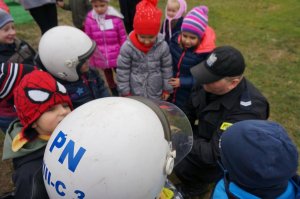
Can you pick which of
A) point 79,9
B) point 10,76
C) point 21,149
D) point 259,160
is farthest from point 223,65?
point 79,9

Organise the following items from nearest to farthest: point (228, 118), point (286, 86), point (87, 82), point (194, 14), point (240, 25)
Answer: point (228, 118)
point (87, 82)
point (194, 14)
point (286, 86)
point (240, 25)

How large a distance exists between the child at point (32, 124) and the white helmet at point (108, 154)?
41cm

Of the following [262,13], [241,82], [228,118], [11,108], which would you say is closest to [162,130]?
[228,118]

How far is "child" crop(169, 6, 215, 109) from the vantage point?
10.9ft

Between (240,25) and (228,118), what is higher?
(228,118)

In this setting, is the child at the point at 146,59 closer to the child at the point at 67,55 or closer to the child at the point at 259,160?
the child at the point at 67,55

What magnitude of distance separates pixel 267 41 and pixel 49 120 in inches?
226

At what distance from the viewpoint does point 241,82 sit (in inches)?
101

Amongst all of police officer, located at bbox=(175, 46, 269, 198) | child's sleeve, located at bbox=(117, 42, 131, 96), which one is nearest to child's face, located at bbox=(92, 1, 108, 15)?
child's sleeve, located at bbox=(117, 42, 131, 96)

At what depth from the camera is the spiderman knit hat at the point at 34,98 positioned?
1.92m

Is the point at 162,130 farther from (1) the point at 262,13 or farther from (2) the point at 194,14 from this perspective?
(1) the point at 262,13

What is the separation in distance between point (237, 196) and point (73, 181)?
0.87 m

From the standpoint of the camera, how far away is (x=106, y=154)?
139 centimetres

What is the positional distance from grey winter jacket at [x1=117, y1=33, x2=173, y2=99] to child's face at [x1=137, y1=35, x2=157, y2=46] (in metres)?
0.09
